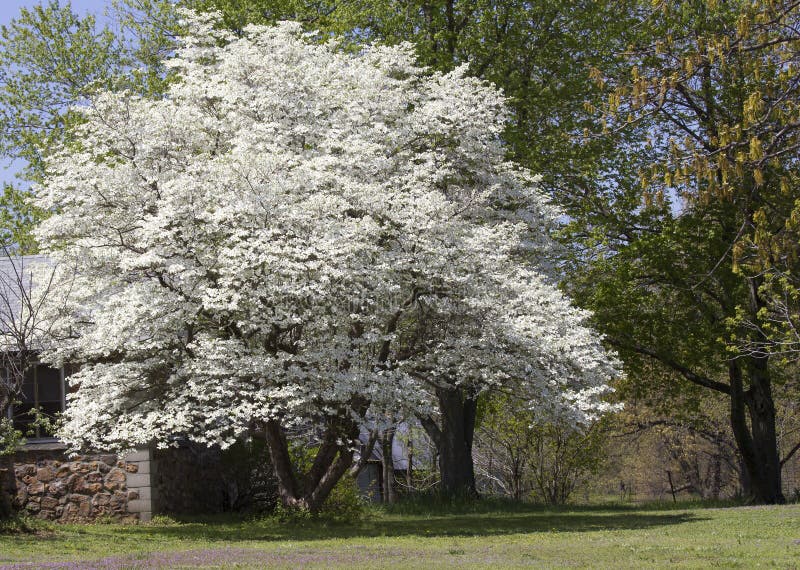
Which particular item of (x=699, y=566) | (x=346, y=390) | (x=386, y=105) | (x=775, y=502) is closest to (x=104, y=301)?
(x=346, y=390)

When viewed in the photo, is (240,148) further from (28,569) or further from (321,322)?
(28,569)

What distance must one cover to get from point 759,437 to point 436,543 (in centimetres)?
1637

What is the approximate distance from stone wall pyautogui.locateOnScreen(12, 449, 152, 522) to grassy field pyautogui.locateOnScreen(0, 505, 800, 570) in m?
1.16

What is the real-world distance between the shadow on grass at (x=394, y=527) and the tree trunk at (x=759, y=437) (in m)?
7.23

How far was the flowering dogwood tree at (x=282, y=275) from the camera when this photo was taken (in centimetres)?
1667

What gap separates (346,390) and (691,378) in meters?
15.1

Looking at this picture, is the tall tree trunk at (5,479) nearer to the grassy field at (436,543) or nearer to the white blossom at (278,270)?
the grassy field at (436,543)

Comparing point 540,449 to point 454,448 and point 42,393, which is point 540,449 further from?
point 42,393

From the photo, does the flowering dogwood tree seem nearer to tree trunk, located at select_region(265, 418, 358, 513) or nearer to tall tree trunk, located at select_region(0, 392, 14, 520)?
tree trunk, located at select_region(265, 418, 358, 513)

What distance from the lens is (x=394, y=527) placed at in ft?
A: 61.7

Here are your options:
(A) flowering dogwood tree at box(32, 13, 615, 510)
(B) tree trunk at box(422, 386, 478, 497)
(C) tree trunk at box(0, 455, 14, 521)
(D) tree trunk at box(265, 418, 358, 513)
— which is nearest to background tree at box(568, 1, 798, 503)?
(B) tree trunk at box(422, 386, 478, 497)

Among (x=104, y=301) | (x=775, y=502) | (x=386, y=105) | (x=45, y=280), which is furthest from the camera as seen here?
(x=775, y=502)

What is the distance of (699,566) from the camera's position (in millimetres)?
10648

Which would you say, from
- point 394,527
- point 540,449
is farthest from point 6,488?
point 540,449
